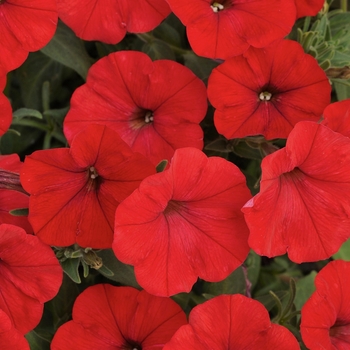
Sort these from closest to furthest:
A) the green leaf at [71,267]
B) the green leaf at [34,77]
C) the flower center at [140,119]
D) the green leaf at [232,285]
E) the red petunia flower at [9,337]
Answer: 1. the red petunia flower at [9,337]
2. the green leaf at [71,267]
3. the flower center at [140,119]
4. the green leaf at [232,285]
5. the green leaf at [34,77]

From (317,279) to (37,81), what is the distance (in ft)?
2.33

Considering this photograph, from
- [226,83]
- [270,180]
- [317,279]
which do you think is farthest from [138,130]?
[317,279]

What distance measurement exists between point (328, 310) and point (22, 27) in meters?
0.66

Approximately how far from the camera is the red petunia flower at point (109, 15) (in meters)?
0.95

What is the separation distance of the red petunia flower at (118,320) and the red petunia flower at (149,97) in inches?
9.1

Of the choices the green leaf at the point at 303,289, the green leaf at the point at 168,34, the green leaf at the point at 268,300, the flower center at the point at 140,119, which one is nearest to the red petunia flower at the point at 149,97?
the flower center at the point at 140,119

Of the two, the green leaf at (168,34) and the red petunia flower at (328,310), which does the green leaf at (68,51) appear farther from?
the red petunia flower at (328,310)

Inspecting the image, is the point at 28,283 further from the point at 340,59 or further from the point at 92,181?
the point at 340,59

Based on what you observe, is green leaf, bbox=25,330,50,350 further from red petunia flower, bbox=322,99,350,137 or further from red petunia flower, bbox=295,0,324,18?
red petunia flower, bbox=295,0,324,18

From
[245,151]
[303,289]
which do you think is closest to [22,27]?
[245,151]

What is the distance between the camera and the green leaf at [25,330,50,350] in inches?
39.5

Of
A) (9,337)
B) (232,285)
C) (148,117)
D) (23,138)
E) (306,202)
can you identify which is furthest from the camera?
(23,138)

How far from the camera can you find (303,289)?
1263 mm

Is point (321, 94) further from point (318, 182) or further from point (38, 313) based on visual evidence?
point (38, 313)
